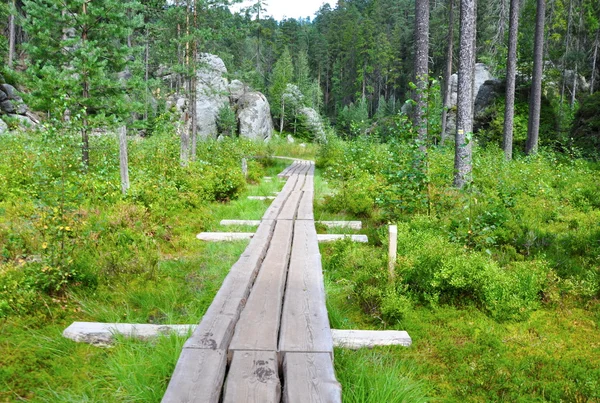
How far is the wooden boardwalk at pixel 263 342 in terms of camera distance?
2404 mm

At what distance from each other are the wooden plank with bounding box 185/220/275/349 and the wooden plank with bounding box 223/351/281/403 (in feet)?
0.84

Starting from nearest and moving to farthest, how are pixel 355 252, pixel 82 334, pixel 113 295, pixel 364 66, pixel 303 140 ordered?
1. pixel 82 334
2. pixel 113 295
3. pixel 355 252
4. pixel 303 140
5. pixel 364 66

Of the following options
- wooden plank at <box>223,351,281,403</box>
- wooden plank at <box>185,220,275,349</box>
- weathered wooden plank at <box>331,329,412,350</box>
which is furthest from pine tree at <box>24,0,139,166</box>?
wooden plank at <box>223,351,281,403</box>

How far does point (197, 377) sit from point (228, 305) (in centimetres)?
115

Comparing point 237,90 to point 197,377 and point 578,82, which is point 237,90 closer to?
point 578,82

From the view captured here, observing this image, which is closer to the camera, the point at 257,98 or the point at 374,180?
the point at 374,180

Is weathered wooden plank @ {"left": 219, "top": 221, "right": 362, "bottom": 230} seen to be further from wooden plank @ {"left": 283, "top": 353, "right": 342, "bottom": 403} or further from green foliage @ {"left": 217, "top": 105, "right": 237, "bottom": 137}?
green foliage @ {"left": 217, "top": 105, "right": 237, "bottom": 137}

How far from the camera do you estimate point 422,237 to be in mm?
5938

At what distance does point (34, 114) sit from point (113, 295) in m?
32.2

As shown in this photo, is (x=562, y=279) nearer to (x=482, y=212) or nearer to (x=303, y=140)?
(x=482, y=212)

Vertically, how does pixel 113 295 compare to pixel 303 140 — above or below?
below

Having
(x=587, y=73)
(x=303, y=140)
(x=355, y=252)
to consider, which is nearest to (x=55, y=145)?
(x=355, y=252)

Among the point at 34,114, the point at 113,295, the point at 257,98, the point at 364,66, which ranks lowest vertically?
the point at 113,295

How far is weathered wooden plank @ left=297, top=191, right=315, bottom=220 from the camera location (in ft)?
25.3
